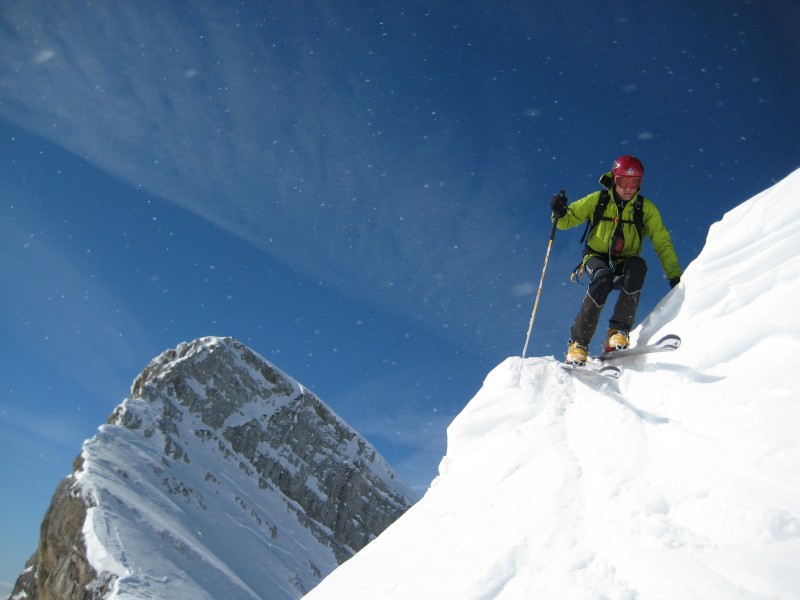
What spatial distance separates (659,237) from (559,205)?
1.12 meters

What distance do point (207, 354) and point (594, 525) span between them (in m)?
136

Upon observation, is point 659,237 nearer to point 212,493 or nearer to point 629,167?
point 629,167

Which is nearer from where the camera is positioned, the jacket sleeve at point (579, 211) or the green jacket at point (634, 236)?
the green jacket at point (634, 236)

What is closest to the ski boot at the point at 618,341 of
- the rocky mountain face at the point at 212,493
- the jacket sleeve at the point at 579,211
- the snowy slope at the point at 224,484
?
the jacket sleeve at the point at 579,211

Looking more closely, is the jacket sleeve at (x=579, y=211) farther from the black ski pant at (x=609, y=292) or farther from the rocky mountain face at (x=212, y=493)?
the rocky mountain face at (x=212, y=493)

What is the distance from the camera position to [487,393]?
16.0 ft

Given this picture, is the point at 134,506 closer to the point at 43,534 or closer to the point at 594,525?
the point at 43,534

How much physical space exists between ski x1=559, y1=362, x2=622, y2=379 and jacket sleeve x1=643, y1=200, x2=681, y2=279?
5.11 feet

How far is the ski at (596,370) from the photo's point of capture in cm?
460

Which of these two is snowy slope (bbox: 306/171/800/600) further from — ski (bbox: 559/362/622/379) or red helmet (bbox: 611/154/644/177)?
red helmet (bbox: 611/154/644/177)

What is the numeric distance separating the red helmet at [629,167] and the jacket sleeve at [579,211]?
432mm

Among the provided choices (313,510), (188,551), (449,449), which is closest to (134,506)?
(188,551)

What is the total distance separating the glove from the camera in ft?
20.5

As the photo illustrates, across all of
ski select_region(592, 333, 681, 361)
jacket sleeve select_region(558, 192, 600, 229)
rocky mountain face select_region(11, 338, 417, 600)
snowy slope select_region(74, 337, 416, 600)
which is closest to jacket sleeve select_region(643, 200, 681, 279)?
jacket sleeve select_region(558, 192, 600, 229)
